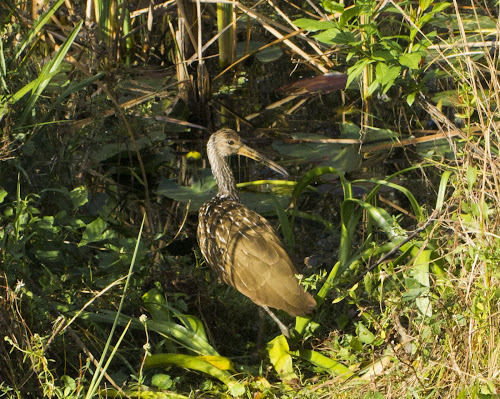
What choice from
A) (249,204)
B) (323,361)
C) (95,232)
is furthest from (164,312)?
(249,204)

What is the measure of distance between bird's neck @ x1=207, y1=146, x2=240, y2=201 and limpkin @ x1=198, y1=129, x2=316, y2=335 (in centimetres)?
14

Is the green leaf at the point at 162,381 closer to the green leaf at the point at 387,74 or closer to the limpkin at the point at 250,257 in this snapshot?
the limpkin at the point at 250,257

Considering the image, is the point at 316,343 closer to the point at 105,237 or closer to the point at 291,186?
the point at 105,237

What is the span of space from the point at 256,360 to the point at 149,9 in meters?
3.95

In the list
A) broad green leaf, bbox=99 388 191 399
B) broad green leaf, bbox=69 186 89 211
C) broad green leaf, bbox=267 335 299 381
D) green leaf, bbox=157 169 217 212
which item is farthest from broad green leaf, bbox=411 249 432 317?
green leaf, bbox=157 169 217 212

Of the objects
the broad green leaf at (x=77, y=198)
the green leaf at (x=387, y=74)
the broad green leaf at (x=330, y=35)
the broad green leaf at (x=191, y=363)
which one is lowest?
the broad green leaf at (x=191, y=363)

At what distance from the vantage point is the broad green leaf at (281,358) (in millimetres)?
3364

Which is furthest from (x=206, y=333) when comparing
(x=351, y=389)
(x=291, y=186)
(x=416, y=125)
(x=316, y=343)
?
(x=416, y=125)

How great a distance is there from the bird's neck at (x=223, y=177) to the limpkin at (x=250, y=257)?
137 millimetres

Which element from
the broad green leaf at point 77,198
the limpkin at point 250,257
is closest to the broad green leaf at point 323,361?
the limpkin at point 250,257

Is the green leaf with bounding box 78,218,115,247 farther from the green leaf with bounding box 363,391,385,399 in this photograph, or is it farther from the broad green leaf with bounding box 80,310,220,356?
the green leaf with bounding box 363,391,385,399

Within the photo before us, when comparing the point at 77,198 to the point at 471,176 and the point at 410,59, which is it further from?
the point at 471,176

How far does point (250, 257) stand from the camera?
362 cm

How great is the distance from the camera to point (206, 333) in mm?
3758
